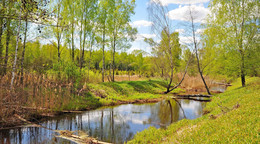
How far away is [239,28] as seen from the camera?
19000 mm

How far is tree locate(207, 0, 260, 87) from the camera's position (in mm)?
18109

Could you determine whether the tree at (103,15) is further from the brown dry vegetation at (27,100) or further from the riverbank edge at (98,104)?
the brown dry vegetation at (27,100)

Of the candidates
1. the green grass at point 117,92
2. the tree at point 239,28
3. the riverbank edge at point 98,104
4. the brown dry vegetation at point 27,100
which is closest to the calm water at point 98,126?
the riverbank edge at point 98,104

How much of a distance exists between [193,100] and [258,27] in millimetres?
9860

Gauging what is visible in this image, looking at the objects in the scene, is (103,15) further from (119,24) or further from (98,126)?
(98,126)

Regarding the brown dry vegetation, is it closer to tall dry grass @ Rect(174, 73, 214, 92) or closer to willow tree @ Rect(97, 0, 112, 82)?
willow tree @ Rect(97, 0, 112, 82)

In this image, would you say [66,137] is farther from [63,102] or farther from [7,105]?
[63,102]

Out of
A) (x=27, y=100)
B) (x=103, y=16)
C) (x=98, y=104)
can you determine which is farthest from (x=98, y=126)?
(x=103, y=16)

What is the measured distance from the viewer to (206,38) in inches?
911

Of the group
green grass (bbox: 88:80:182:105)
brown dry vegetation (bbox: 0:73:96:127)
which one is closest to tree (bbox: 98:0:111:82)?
green grass (bbox: 88:80:182:105)

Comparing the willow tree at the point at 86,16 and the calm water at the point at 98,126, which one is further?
the willow tree at the point at 86,16

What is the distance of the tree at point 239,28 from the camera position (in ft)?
59.4

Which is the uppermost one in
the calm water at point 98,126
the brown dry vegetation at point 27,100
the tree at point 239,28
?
the tree at point 239,28

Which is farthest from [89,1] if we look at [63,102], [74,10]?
[63,102]
